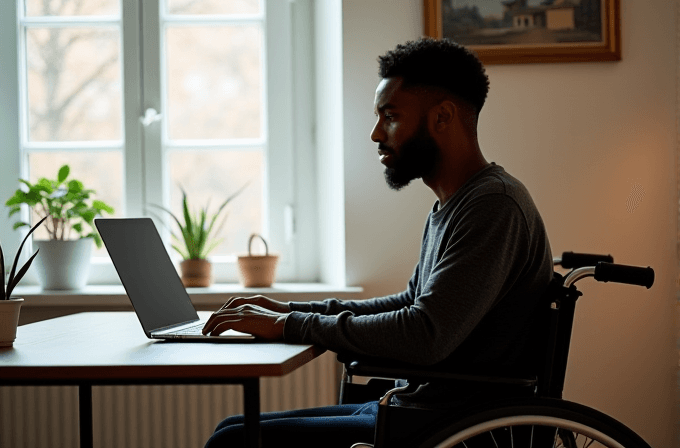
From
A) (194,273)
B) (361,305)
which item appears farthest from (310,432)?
(194,273)

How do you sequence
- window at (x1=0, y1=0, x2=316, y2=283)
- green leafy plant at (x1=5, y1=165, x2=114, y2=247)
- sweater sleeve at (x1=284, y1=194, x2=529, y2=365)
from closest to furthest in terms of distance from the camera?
sweater sleeve at (x1=284, y1=194, x2=529, y2=365), green leafy plant at (x1=5, y1=165, x2=114, y2=247), window at (x1=0, y1=0, x2=316, y2=283)

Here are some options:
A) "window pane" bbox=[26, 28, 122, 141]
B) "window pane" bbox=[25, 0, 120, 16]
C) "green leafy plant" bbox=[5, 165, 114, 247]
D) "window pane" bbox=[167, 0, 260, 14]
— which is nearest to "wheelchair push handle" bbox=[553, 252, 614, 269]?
"green leafy plant" bbox=[5, 165, 114, 247]

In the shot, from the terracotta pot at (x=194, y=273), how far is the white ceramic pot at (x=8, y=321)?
47.0 inches

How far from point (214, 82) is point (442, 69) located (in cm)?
152

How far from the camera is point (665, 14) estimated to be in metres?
2.48

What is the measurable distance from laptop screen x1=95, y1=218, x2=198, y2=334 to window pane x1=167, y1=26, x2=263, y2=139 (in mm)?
1168

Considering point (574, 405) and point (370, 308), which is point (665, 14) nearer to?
point (370, 308)

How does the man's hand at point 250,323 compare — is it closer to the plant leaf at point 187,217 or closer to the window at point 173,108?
the plant leaf at point 187,217

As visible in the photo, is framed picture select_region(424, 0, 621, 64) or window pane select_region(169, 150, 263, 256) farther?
window pane select_region(169, 150, 263, 256)

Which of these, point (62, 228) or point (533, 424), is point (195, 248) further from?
point (533, 424)

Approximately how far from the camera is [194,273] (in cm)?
260

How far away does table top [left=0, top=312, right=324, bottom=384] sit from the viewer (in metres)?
1.14

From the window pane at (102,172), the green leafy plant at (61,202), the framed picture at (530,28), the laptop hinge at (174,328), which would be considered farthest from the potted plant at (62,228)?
the framed picture at (530,28)

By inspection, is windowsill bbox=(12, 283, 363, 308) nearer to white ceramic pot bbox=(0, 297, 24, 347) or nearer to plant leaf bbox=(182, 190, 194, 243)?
plant leaf bbox=(182, 190, 194, 243)
